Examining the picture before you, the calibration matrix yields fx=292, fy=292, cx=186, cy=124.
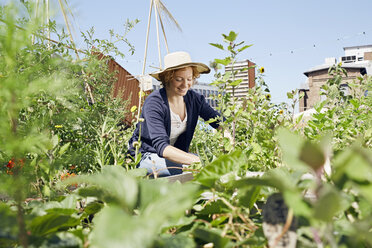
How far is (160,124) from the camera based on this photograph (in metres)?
2.46

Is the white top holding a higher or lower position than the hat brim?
lower

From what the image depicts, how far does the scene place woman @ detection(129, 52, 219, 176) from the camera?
2.46 metres

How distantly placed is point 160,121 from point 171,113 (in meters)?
0.33

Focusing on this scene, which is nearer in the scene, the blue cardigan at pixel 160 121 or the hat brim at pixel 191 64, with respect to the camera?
the blue cardigan at pixel 160 121

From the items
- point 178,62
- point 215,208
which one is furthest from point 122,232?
point 178,62

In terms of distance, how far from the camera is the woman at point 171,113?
96.7 inches

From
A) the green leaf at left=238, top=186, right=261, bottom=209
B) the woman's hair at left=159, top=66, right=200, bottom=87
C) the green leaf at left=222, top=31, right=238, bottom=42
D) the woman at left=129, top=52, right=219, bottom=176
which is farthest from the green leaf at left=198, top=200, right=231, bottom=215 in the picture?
the woman's hair at left=159, top=66, right=200, bottom=87

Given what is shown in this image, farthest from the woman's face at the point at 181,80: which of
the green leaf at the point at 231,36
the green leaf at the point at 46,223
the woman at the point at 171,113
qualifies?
the green leaf at the point at 46,223

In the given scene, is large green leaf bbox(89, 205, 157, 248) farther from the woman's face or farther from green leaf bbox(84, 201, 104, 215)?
the woman's face

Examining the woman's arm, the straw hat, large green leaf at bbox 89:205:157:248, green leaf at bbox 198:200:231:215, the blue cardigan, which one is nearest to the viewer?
large green leaf at bbox 89:205:157:248

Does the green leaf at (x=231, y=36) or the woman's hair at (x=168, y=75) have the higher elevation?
the woman's hair at (x=168, y=75)

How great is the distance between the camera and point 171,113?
281 centimetres

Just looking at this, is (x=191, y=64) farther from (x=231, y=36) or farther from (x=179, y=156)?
(x=231, y=36)

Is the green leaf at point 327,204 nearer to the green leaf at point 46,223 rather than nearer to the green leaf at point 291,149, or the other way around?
the green leaf at point 291,149
